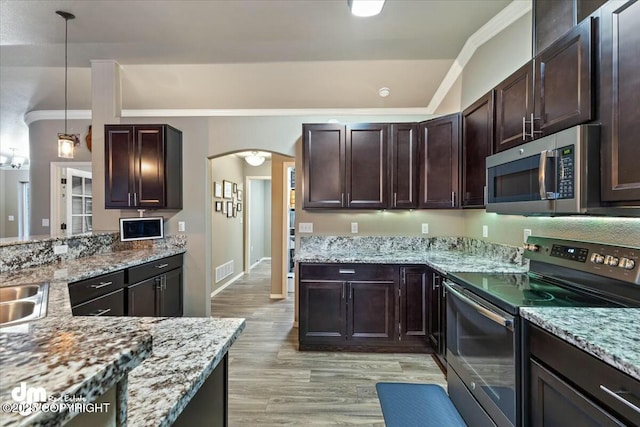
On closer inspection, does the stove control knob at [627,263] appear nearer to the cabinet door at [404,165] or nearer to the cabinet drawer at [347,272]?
the cabinet drawer at [347,272]

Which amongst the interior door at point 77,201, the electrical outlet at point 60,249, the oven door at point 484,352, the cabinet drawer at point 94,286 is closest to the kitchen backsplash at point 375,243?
the oven door at point 484,352

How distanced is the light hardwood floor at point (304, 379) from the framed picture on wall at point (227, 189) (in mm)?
2794

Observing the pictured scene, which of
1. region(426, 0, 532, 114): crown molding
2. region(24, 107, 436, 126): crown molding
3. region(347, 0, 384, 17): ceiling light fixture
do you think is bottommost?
region(24, 107, 436, 126): crown molding

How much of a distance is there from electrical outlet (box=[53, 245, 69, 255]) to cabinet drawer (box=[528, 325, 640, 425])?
11.4ft

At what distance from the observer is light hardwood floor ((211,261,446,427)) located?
7.00 ft

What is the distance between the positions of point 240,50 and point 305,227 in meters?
2.01

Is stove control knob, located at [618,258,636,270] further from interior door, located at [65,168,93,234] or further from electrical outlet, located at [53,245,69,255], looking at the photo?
interior door, located at [65,168,93,234]

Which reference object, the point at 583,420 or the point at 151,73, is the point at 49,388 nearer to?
the point at 583,420

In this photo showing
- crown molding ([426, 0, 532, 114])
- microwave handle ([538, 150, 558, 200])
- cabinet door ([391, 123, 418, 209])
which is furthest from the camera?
cabinet door ([391, 123, 418, 209])

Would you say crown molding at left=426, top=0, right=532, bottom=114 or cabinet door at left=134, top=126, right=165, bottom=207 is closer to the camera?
crown molding at left=426, top=0, right=532, bottom=114

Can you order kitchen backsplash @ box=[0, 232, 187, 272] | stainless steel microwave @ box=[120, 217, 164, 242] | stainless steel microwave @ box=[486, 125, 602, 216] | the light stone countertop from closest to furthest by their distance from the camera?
the light stone countertop < stainless steel microwave @ box=[486, 125, 602, 216] < kitchen backsplash @ box=[0, 232, 187, 272] < stainless steel microwave @ box=[120, 217, 164, 242]

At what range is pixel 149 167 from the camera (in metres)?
3.46

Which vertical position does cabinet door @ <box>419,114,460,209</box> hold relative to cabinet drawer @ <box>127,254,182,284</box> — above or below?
above

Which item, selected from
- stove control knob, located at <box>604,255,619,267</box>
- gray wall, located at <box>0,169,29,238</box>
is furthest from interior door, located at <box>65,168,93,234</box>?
stove control knob, located at <box>604,255,619,267</box>
